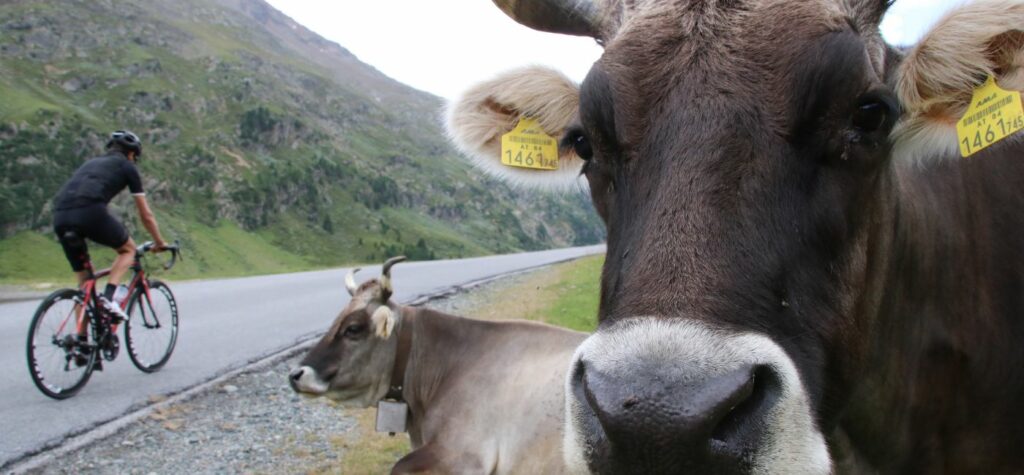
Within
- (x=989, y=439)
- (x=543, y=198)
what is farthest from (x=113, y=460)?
(x=543, y=198)

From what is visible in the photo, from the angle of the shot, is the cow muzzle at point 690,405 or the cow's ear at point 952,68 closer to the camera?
the cow muzzle at point 690,405

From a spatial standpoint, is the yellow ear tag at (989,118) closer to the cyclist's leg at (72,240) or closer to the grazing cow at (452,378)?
the grazing cow at (452,378)

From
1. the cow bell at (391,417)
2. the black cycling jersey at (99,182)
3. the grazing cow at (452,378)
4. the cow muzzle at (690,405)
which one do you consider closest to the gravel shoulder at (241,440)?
the cow bell at (391,417)

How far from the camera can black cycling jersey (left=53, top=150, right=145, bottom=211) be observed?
8.24 meters

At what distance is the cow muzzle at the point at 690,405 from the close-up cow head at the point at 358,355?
4911mm

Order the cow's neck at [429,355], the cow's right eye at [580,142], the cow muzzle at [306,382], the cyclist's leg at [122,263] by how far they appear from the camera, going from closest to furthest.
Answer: the cow's right eye at [580,142] → the cow muzzle at [306,382] → the cow's neck at [429,355] → the cyclist's leg at [122,263]

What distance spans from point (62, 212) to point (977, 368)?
863 centimetres

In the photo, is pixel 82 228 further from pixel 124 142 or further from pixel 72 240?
pixel 124 142

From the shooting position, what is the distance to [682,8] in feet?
8.97

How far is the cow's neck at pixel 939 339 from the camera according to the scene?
315 cm

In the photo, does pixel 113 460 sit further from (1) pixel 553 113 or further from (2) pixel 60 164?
(2) pixel 60 164

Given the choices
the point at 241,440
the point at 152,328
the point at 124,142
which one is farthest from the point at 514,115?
the point at 152,328

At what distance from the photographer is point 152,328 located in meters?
9.50

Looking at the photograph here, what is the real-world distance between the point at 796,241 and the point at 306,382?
17.4 ft
